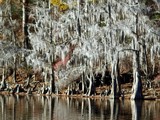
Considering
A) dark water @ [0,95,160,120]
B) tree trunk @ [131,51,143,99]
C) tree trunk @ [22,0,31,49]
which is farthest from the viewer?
tree trunk @ [22,0,31,49]

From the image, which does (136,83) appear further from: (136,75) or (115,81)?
(115,81)

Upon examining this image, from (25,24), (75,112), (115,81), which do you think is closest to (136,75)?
(115,81)

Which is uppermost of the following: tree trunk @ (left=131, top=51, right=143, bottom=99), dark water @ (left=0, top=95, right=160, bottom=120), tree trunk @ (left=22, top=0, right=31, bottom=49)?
tree trunk @ (left=22, top=0, right=31, bottom=49)

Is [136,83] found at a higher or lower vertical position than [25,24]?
lower

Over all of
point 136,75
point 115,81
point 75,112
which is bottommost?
point 75,112

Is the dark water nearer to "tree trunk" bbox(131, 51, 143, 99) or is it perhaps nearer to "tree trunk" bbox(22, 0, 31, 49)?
"tree trunk" bbox(131, 51, 143, 99)

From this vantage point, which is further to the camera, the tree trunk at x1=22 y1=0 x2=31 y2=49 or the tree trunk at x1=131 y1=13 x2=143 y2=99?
the tree trunk at x1=22 y1=0 x2=31 y2=49

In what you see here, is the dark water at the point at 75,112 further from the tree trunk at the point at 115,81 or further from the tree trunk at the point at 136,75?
the tree trunk at the point at 115,81

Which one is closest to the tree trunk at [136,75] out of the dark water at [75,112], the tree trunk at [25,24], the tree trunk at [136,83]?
the tree trunk at [136,83]

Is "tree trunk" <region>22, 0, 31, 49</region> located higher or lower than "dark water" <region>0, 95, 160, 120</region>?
higher

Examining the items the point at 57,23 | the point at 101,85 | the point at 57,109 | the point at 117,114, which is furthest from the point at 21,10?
the point at 117,114

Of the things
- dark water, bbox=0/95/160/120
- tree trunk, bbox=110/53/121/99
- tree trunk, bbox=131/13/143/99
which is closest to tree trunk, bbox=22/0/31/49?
tree trunk, bbox=110/53/121/99

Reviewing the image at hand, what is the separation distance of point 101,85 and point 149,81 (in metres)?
5.11

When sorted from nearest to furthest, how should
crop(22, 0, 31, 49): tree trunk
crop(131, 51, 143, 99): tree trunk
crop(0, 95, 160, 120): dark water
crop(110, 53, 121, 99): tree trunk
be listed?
crop(0, 95, 160, 120): dark water < crop(131, 51, 143, 99): tree trunk < crop(110, 53, 121, 99): tree trunk < crop(22, 0, 31, 49): tree trunk
